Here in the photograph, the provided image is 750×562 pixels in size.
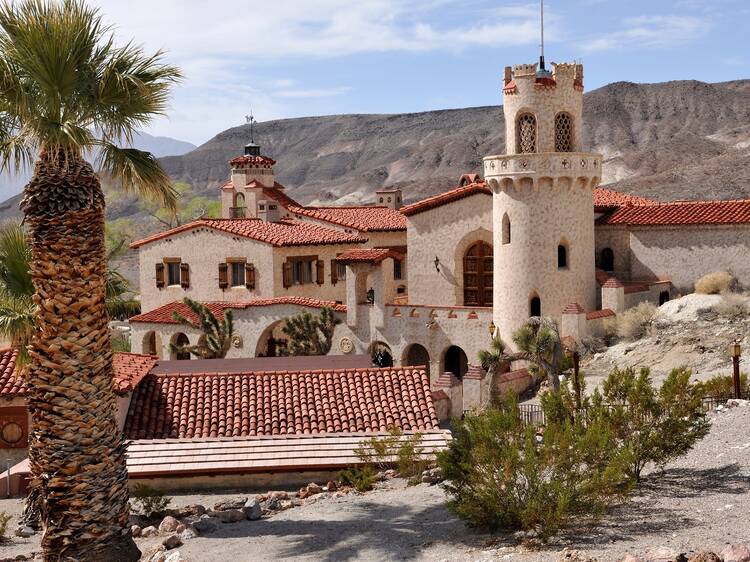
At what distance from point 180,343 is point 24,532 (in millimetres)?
22043

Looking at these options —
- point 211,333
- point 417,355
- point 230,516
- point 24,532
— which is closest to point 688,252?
point 417,355

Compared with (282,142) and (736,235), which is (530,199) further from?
(282,142)

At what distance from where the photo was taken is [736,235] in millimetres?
34688

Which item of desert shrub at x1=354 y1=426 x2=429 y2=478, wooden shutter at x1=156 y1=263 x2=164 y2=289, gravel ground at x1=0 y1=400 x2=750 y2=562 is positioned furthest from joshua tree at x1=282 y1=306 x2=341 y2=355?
gravel ground at x1=0 y1=400 x2=750 y2=562

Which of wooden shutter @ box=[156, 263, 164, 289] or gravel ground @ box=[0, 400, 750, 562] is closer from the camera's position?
gravel ground @ box=[0, 400, 750, 562]

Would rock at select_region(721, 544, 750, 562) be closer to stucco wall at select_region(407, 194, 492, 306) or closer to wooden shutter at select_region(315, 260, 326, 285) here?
stucco wall at select_region(407, 194, 492, 306)

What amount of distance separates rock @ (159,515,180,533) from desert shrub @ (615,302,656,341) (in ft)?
66.3

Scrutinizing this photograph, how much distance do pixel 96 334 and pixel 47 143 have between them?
260 centimetres

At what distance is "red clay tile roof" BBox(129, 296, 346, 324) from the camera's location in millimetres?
37344

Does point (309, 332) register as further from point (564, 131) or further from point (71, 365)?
point (71, 365)

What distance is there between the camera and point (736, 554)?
37.4 feet

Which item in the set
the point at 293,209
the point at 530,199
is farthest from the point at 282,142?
the point at 530,199

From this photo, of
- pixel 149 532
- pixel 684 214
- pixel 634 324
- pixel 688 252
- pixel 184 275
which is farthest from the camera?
pixel 184 275

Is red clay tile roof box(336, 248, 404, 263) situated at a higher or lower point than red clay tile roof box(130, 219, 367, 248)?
lower
